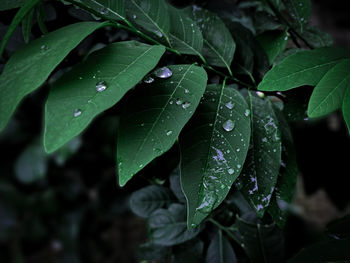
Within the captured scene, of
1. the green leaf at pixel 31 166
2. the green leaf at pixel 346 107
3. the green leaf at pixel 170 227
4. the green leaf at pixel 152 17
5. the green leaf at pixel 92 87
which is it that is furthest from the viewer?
the green leaf at pixel 31 166

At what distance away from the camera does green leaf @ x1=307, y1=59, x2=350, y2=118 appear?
61cm

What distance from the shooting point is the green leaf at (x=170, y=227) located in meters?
0.94

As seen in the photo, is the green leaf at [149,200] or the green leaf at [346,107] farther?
the green leaf at [149,200]

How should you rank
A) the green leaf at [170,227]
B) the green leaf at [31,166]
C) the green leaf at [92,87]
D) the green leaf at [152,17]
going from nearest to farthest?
1. the green leaf at [92,87]
2. the green leaf at [152,17]
3. the green leaf at [170,227]
4. the green leaf at [31,166]

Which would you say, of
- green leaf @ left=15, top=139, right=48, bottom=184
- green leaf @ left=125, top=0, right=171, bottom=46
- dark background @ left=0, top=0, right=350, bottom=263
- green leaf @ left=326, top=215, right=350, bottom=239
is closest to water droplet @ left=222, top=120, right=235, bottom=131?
green leaf @ left=125, top=0, right=171, bottom=46

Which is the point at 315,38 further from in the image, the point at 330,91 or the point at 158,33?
the point at 158,33

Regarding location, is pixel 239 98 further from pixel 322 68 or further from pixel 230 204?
pixel 230 204

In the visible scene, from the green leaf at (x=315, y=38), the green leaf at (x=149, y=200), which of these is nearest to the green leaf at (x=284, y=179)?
the green leaf at (x=315, y=38)

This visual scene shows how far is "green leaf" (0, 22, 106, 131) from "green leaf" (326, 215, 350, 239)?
2.04ft

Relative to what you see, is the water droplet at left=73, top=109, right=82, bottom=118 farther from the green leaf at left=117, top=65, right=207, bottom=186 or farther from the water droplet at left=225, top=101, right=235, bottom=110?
the water droplet at left=225, top=101, right=235, bottom=110

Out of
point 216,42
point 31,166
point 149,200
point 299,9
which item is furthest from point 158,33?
point 31,166

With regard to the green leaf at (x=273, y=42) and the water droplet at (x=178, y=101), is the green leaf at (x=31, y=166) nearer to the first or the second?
the green leaf at (x=273, y=42)

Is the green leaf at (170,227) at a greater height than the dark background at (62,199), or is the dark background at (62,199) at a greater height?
the green leaf at (170,227)

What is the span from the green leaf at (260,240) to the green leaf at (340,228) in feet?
0.77
